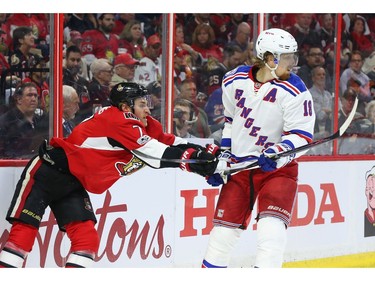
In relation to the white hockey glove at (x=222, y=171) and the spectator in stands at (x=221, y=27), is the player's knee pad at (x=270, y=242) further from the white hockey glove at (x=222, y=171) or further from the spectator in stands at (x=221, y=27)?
the spectator in stands at (x=221, y=27)

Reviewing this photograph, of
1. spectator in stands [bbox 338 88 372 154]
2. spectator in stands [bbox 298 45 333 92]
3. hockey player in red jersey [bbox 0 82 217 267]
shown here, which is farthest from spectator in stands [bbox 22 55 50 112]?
spectator in stands [bbox 338 88 372 154]

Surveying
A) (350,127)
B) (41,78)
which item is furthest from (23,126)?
(350,127)

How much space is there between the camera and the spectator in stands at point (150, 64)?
576 cm

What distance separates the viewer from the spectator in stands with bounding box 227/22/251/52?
622 cm

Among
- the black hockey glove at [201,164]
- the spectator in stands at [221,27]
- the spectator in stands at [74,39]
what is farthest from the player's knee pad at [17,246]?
the spectator in stands at [221,27]

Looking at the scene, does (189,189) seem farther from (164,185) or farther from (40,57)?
(40,57)

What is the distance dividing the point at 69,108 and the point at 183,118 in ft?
2.67

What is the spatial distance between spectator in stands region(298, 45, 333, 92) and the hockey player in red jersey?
6.33ft

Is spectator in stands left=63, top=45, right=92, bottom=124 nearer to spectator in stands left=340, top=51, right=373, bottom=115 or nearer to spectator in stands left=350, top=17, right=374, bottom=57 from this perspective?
spectator in stands left=340, top=51, right=373, bottom=115

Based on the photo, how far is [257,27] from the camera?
6.29m

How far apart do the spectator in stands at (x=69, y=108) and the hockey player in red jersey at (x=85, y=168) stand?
1.68ft

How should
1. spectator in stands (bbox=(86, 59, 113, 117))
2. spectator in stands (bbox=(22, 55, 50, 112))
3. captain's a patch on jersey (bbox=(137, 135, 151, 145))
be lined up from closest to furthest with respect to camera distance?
captain's a patch on jersey (bbox=(137, 135, 151, 145))
spectator in stands (bbox=(22, 55, 50, 112))
spectator in stands (bbox=(86, 59, 113, 117))

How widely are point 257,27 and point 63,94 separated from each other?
1.51 meters

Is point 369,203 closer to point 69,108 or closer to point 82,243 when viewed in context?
point 69,108
